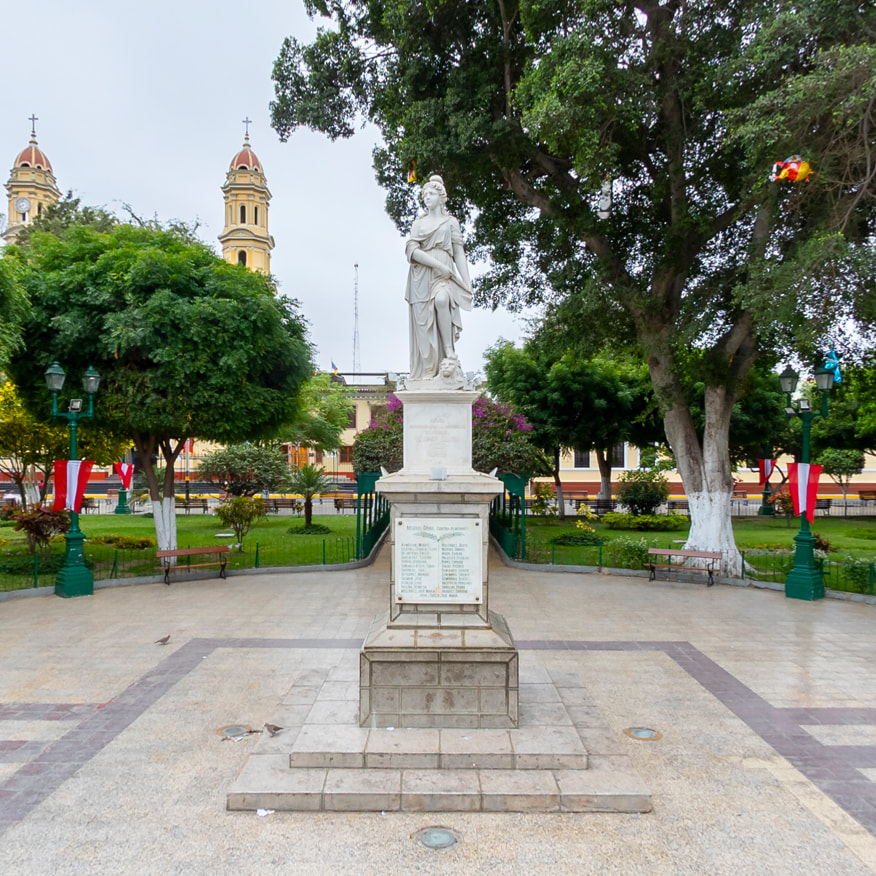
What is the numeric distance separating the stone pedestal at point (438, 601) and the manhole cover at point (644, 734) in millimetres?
1363

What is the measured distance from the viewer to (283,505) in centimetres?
3578

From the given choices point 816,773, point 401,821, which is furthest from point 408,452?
point 816,773

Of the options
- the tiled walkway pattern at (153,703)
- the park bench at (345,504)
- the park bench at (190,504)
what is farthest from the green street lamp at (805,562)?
the park bench at (190,504)

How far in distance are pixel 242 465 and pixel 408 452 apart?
943 inches

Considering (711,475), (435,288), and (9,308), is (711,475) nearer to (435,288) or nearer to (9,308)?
(435,288)

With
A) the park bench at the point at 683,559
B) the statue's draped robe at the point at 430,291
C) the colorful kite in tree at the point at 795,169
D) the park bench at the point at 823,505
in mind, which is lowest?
the park bench at the point at 683,559

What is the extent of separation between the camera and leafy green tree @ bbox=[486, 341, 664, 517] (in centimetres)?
2666

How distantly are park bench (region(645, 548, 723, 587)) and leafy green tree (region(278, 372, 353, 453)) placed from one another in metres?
15.9

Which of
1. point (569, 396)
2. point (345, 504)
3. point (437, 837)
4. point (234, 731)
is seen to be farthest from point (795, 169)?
point (345, 504)

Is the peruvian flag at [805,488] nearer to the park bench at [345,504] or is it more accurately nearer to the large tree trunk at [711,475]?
the large tree trunk at [711,475]

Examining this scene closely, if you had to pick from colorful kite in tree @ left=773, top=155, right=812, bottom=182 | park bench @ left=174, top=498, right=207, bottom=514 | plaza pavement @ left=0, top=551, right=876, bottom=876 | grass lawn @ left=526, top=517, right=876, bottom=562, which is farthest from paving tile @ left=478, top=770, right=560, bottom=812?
park bench @ left=174, top=498, right=207, bottom=514

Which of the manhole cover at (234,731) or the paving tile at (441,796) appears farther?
the manhole cover at (234,731)

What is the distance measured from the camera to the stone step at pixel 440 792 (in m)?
4.87

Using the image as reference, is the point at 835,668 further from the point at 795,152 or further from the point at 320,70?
the point at 320,70
